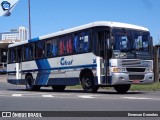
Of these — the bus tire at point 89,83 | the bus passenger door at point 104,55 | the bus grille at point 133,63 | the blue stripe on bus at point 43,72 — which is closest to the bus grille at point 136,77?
the bus grille at point 133,63

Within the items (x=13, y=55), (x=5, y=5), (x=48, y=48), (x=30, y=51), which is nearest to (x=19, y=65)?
(x=13, y=55)

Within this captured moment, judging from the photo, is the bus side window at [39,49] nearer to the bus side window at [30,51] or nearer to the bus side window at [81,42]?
the bus side window at [30,51]

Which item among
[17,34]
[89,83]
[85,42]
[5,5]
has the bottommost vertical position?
[89,83]

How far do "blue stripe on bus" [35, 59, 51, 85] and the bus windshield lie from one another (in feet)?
18.6

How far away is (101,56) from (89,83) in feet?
5.25

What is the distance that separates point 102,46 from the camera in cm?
1858

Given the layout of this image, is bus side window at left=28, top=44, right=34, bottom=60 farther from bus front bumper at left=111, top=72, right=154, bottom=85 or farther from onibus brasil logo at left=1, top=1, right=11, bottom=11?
onibus brasil logo at left=1, top=1, right=11, bottom=11

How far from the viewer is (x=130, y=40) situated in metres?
18.8

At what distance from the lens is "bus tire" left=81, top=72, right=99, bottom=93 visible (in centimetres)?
1915

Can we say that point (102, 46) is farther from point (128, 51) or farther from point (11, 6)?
point (11, 6)

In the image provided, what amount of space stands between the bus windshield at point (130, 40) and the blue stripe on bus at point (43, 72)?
567 centimetres

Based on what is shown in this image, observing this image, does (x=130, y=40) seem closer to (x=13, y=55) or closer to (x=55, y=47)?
(x=55, y=47)

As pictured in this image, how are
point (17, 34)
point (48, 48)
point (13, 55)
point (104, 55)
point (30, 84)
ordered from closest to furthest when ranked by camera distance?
point (104, 55) → point (48, 48) → point (30, 84) → point (13, 55) → point (17, 34)

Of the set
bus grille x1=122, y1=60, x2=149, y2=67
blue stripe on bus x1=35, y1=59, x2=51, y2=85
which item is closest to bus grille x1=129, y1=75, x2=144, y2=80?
bus grille x1=122, y1=60, x2=149, y2=67
